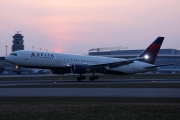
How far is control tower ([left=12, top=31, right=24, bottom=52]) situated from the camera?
183000mm

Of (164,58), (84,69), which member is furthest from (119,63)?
(164,58)

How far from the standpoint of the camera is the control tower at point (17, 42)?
18300 centimetres

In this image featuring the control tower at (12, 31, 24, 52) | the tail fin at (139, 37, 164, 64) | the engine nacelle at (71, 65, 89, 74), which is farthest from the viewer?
the control tower at (12, 31, 24, 52)

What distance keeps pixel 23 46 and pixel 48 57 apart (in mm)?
→ 131687

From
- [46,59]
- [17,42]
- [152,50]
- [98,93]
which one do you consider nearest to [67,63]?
[46,59]

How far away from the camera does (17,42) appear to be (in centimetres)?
18550

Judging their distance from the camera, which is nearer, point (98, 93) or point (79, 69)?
point (98, 93)

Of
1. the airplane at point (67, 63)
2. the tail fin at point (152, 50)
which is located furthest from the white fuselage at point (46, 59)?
the tail fin at point (152, 50)

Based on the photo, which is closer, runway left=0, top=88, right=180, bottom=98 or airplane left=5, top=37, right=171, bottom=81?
runway left=0, top=88, right=180, bottom=98

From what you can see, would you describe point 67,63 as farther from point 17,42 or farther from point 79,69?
point 17,42

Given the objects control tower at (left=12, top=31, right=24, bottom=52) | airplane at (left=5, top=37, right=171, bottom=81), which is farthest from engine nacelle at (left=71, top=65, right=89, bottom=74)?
control tower at (left=12, top=31, right=24, bottom=52)
